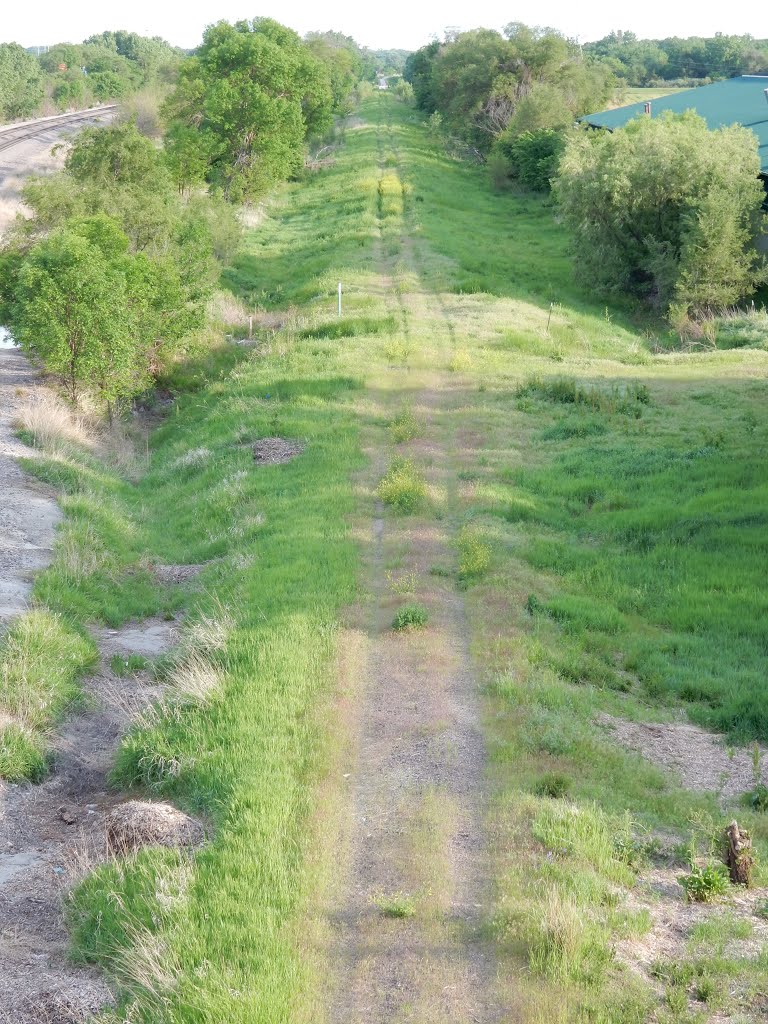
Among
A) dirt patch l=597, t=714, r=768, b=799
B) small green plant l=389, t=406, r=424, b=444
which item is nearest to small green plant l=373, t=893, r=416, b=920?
dirt patch l=597, t=714, r=768, b=799

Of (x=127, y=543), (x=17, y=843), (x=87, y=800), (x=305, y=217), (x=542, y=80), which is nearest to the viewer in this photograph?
(x=17, y=843)

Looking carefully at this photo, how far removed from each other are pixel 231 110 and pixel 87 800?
39904 mm

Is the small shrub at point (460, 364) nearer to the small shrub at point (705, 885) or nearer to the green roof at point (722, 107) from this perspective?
the small shrub at point (705, 885)

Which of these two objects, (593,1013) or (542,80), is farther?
(542,80)

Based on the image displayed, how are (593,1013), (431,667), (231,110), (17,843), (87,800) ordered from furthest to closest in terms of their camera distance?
(231,110) → (431,667) → (87,800) → (17,843) → (593,1013)

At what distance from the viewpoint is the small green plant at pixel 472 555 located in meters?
13.4

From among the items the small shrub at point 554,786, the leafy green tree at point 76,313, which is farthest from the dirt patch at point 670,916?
the leafy green tree at point 76,313

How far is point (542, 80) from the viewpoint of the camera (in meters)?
65.4

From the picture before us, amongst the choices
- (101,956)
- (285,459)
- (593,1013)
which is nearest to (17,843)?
(101,956)

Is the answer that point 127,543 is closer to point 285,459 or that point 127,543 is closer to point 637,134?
point 285,459

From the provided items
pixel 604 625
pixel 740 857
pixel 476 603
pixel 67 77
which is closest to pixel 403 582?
pixel 476 603

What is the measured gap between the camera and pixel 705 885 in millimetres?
7578

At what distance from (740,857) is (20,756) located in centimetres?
667

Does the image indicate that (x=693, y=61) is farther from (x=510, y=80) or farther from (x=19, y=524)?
(x=19, y=524)
